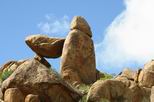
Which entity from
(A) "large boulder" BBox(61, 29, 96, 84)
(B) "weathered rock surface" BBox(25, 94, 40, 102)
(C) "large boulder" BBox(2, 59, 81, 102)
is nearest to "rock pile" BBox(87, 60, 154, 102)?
(C) "large boulder" BBox(2, 59, 81, 102)

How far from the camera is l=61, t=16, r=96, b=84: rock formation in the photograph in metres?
43.5

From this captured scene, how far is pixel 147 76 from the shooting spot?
4238cm

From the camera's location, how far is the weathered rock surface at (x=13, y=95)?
3497 centimetres

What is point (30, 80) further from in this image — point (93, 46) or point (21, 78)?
point (93, 46)

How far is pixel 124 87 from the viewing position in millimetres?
36531

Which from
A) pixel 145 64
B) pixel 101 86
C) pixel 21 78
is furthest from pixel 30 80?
pixel 145 64

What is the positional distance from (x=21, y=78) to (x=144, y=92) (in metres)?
8.57

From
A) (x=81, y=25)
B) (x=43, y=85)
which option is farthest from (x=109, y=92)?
(x=81, y=25)

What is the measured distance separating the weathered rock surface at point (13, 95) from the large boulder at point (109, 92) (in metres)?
3.94

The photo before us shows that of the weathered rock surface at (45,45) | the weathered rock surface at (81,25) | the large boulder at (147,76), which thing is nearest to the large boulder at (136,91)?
the large boulder at (147,76)

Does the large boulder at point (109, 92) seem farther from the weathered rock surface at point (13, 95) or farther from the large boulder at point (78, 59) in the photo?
the large boulder at point (78, 59)

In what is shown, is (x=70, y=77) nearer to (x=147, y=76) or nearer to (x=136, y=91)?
(x=147, y=76)

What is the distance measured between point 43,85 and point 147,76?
31.5 ft

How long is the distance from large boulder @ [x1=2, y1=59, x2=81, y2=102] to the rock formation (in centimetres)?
679
